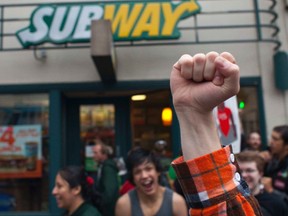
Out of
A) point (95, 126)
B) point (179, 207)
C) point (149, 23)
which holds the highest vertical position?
point (149, 23)

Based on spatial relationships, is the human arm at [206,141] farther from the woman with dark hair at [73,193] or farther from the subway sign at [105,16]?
the subway sign at [105,16]

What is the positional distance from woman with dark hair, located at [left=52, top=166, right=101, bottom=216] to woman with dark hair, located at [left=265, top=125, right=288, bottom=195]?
1847mm

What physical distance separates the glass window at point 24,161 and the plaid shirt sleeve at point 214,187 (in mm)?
5176

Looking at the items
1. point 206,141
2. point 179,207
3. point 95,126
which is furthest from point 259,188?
point 95,126

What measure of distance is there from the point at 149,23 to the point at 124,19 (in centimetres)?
35

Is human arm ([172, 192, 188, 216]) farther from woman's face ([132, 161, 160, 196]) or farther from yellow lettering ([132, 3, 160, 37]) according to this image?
yellow lettering ([132, 3, 160, 37])

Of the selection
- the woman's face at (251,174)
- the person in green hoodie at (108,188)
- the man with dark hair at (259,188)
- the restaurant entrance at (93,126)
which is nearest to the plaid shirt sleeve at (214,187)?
the man with dark hair at (259,188)

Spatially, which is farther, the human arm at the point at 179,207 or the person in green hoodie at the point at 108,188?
the person in green hoodie at the point at 108,188

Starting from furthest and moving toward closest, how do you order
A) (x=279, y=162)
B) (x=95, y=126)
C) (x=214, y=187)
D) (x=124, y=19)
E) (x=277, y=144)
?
(x=95, y=126), (x=124, y=19), (x=277, y=144), (x=279, y=162), (x=214, y=187)

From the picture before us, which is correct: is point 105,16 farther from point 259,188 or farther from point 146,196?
point 259,188

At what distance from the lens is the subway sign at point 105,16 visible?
545 cm

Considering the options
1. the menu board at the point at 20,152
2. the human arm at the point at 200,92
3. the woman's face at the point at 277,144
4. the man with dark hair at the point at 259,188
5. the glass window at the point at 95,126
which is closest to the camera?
the human arm at the point at 200,92

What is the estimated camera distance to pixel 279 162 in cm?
396

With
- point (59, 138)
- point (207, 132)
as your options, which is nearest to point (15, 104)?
point (59, 138)
